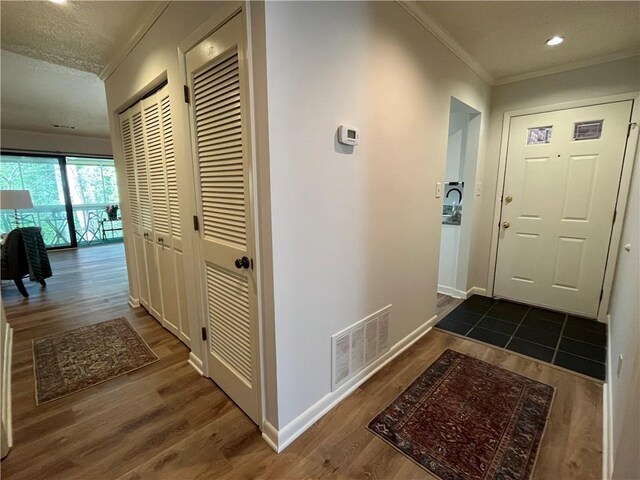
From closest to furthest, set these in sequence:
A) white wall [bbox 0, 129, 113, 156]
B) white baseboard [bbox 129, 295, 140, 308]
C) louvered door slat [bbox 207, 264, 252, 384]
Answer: louvered door slat [bbox 207, 264, 252, 384] → white baseboard [bbox 129, 295, 140, 308] → white wall [bbox 0, 129, 113, 156]

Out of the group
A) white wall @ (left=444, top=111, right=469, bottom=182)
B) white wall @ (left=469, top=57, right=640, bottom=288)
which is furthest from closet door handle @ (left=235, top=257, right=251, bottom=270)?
white wall @ (left=469, top=57, right=640, bottom=288)

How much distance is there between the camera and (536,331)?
8.43 feet

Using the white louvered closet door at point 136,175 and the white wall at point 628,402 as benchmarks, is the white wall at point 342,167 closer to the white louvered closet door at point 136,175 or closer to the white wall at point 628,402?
the white wall at point 628,402

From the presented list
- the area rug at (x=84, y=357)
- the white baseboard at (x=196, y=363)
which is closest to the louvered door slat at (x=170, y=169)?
the white baseboard at (x=196, y=363)

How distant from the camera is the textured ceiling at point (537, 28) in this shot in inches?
71.1

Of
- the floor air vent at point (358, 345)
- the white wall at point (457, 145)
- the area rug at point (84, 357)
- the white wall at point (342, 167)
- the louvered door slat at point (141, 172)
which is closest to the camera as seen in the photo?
the white wall at point (342, 167)

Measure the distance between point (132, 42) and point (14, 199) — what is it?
204 cm

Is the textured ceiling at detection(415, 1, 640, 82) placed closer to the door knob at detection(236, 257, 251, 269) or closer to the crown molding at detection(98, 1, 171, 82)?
the crown molding at detection(98, 1, 171, 82)

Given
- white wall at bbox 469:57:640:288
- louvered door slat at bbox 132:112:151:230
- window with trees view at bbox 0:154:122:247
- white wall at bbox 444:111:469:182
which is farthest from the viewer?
window with trees view at bbox 0:154:122:247

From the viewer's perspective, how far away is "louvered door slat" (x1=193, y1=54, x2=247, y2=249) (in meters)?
1.32

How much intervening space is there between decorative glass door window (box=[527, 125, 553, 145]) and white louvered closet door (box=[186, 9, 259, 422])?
121 inches

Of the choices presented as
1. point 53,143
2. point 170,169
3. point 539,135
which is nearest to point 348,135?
point 170,169

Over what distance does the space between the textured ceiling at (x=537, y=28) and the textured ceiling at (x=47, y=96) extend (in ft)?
11.3

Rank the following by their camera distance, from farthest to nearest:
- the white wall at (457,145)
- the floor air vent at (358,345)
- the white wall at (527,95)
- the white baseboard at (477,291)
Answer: the white baseboard at (477,291) < the white wall at (457,145) < the white wall at (527,95) < the floor air vent at (358,345)
